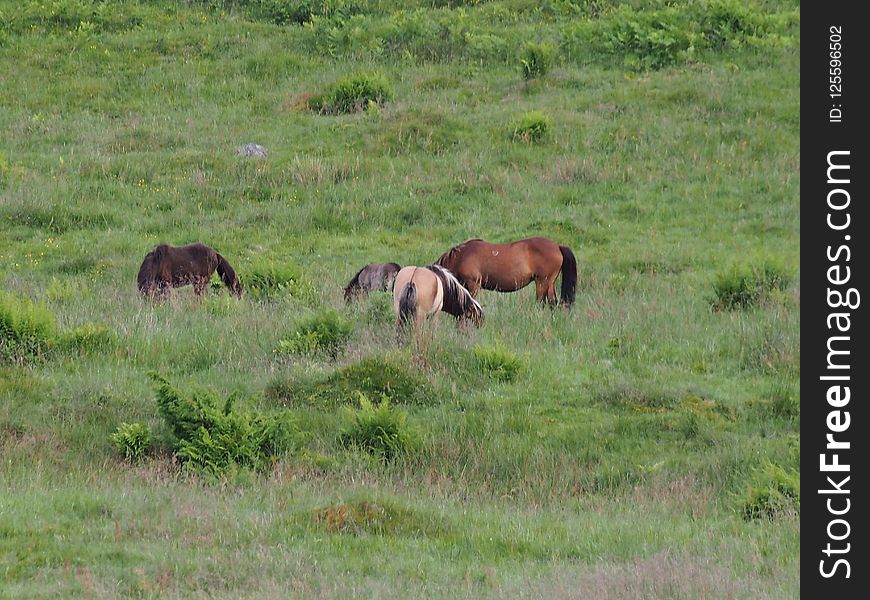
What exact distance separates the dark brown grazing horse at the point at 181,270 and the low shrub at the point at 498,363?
4.91 metres

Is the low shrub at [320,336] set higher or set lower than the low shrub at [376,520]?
higher

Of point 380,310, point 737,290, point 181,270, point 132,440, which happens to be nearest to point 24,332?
point 132,440

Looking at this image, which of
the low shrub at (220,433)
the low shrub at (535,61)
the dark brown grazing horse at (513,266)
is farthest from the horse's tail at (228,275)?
the low shrub at (535,61)

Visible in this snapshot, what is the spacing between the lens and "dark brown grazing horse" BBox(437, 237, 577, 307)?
15250 millimetres

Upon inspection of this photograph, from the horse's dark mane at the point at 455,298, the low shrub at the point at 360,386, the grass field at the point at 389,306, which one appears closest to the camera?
the grass field at the point at 389,306

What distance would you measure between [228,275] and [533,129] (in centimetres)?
898

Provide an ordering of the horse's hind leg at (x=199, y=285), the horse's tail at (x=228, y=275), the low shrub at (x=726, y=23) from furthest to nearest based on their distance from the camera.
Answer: the low shrub at (x=726, y=23), the horse's tail at (x=228, y=275), the horse's hind leg at (x=199, y=285)

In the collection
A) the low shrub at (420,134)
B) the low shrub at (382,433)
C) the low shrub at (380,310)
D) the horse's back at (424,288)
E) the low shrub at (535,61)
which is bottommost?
the low shrub at (382,433)

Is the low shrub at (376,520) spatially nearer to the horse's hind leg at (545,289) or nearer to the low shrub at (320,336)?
the low shrub at (320,336)

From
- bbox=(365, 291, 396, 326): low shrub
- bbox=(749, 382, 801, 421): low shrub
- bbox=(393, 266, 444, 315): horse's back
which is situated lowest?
bbox=(749, 382, 801, 421): low shrub

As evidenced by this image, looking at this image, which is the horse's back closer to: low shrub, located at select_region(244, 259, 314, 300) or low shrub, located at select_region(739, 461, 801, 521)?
low shrub, located at select_region(244, 259, 314, 300)

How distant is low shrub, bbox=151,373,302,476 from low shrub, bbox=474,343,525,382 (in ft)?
7.84

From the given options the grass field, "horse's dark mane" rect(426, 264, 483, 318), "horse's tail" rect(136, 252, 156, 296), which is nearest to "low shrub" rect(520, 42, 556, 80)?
the grass field

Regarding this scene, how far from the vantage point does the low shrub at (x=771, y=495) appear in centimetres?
884
